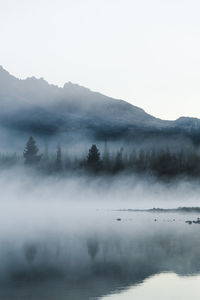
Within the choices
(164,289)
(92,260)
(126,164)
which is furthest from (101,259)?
(126,164)

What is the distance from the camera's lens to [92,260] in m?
40.3

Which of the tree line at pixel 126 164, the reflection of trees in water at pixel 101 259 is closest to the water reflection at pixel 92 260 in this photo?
the reflection of trees in water at pixel 101 259

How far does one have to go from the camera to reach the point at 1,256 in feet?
136

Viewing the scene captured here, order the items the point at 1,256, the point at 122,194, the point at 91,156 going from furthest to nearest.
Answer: the point at 91,156, the point at 122,194, the point at 1,256

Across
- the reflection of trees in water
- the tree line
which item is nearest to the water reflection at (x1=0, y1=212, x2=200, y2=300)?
the reflection of trees in water

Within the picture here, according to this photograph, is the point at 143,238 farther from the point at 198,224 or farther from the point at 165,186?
the point at 165,186

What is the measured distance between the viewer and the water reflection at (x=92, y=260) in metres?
28.3

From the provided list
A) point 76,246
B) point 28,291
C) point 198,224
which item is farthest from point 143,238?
point 28,291

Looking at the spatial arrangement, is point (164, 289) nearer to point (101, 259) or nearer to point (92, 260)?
point (92, 260)

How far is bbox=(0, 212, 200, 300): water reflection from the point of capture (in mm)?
28280

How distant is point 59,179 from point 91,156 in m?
18.3

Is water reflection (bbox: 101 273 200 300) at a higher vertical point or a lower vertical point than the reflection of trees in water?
higher

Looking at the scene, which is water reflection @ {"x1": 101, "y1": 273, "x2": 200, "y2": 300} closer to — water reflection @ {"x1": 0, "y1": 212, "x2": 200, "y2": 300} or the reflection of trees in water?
water reflection @ {"x1": 0, "y1": 212, "x2": 200, "y2": 300}

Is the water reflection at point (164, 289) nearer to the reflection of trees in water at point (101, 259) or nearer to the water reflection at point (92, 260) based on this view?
the water reflection at point (92, 260)
